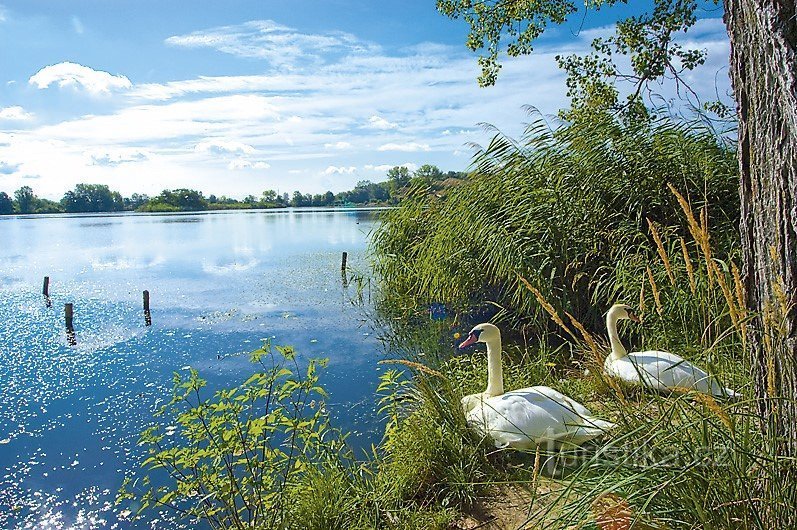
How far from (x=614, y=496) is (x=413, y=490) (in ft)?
6.75

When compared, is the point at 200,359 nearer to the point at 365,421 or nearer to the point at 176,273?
the point at 365,421

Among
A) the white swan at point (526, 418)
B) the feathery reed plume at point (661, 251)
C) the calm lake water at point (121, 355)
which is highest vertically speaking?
the feathery reed plume at point (661, 251)

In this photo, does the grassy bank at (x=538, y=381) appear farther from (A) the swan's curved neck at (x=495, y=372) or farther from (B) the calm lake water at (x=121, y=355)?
(B) the calm lake water at (x=121, y=355)

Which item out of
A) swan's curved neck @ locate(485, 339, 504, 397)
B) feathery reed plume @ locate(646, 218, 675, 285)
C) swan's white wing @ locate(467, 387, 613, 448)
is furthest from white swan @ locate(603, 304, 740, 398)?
A: feathery reed plume @ locate(646, 218, 675, 285)

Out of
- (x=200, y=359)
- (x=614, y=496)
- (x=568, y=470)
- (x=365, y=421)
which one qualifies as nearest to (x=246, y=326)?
(x=200, y=359)

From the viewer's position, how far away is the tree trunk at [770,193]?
6.20 feet

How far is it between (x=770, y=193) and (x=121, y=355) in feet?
40.1

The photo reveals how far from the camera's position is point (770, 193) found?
199 centimetres

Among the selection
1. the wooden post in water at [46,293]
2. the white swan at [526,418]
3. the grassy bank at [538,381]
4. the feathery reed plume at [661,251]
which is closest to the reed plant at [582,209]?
the grassy bank at [538,381]

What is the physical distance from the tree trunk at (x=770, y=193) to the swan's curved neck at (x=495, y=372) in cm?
291

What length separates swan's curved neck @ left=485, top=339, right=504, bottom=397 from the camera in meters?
4.88

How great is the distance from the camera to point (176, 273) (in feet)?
82.6

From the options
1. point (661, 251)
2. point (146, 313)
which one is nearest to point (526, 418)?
point (661, 251)

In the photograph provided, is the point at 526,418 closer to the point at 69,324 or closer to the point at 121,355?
the point at 121,355
